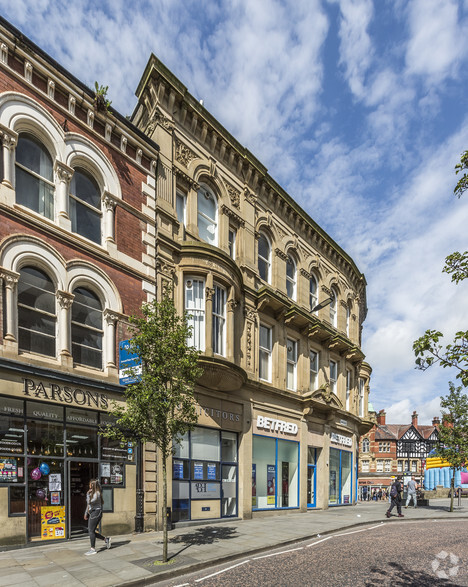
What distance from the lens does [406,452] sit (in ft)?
247

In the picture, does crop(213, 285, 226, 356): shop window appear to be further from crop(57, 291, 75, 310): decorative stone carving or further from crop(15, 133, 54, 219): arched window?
crop(15, 133, 54, 219): arched window

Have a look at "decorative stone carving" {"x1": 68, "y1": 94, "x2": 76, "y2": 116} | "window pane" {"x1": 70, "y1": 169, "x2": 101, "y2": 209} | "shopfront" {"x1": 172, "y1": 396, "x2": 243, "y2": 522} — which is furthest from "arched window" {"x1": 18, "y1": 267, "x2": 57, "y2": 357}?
"shopfront" {"x1": 172, "y1": 396, "x2": 243, "y2": 522}

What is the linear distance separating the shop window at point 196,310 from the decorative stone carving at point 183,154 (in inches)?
179

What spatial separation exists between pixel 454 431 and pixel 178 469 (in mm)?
15836

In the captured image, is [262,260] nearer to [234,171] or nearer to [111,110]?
[234,171]

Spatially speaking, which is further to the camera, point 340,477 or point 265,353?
point 340,477

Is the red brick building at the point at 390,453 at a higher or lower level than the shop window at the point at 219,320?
lower

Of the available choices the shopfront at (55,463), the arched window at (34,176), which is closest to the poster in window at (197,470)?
the shopfront at (55,463)

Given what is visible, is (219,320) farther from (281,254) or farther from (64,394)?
(64,394)

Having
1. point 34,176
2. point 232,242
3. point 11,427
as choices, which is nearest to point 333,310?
point 232,242

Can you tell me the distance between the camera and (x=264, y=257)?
21438 millimetres

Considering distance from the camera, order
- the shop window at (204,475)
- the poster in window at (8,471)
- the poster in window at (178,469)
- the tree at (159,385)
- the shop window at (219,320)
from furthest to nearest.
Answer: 1. the shop window at (219,320)
2. the shop window at (204,475)
3. the poster in window at (178,469)
4. the poster in window at (8,471)
5. the tree at (159,385)

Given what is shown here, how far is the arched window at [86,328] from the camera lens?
12.5m

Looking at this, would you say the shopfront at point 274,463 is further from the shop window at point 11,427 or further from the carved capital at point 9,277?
the carved capital at point 9,277
